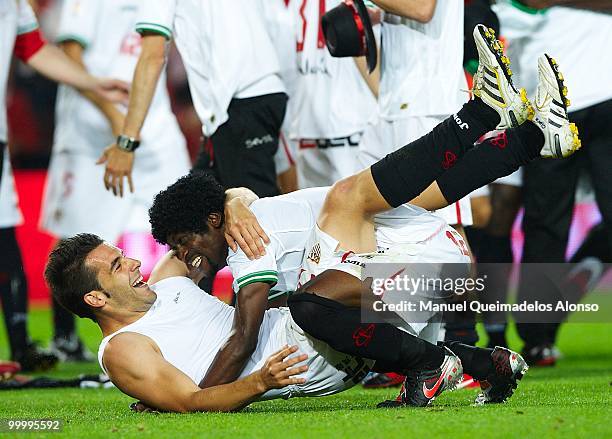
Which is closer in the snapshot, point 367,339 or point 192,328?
point 367,339

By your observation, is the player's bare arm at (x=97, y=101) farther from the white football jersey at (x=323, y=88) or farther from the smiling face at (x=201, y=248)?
the smiling face at (x=201, y=248)

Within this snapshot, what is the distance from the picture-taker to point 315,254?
4.71 metres

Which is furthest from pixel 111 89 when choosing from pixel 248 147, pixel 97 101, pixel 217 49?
pixel 248 147

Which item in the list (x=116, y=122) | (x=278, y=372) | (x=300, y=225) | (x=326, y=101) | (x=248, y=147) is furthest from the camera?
(x=116, y=122)

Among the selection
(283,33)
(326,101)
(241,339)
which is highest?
(283,33)

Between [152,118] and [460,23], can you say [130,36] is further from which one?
[460,23]

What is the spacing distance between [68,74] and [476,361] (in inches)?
151

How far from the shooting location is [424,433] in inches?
144

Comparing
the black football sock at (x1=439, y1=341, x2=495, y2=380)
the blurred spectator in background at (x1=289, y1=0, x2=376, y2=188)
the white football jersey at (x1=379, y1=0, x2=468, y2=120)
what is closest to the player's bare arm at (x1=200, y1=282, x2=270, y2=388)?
the black football sock at (x1=439, y1=341, x2=495, y2=380)

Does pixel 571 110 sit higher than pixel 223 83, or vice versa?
pixel 223 83

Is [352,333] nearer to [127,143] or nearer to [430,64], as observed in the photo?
[430,64]

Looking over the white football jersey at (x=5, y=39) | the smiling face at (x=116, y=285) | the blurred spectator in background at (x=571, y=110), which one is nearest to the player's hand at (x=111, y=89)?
the white football jersey at (x=5, y=39)

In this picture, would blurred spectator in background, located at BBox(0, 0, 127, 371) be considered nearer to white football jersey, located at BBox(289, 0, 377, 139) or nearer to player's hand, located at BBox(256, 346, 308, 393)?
white football jersey, located at BBox(289, 0, 377, 139)

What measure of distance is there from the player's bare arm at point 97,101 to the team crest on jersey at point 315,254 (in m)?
3.30
